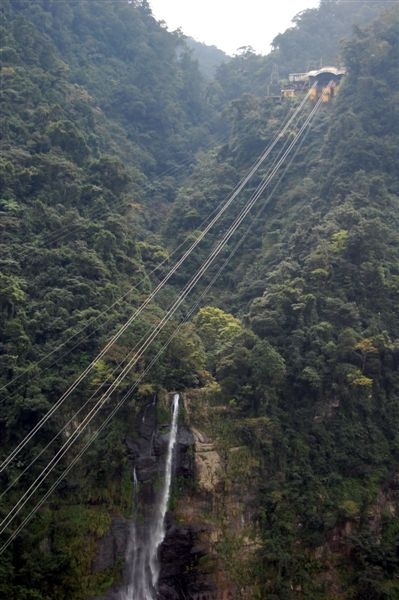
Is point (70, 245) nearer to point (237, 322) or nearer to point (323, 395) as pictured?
point (237, 322)

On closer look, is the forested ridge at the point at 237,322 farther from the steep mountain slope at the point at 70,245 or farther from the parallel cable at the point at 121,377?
the parallel cable at the point at 121,377

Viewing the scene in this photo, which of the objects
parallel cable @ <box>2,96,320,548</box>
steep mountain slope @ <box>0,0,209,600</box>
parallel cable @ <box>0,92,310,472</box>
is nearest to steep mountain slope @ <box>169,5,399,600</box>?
parallel cable @ <box>2,96,320,548</box>

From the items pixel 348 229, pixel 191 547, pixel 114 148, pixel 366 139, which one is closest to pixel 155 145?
pixel 114 148

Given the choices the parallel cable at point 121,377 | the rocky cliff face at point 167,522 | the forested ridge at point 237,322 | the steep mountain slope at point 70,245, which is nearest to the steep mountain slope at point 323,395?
the forested ridge at point 237,322

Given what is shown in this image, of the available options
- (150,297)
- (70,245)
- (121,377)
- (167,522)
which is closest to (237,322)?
(150,297)

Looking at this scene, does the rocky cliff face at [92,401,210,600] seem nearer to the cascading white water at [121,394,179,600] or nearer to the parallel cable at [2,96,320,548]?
the cascading white water at [121,394,179,600]

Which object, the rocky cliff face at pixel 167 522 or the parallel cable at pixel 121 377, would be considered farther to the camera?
the rocky cliff face at pixel 167 522
